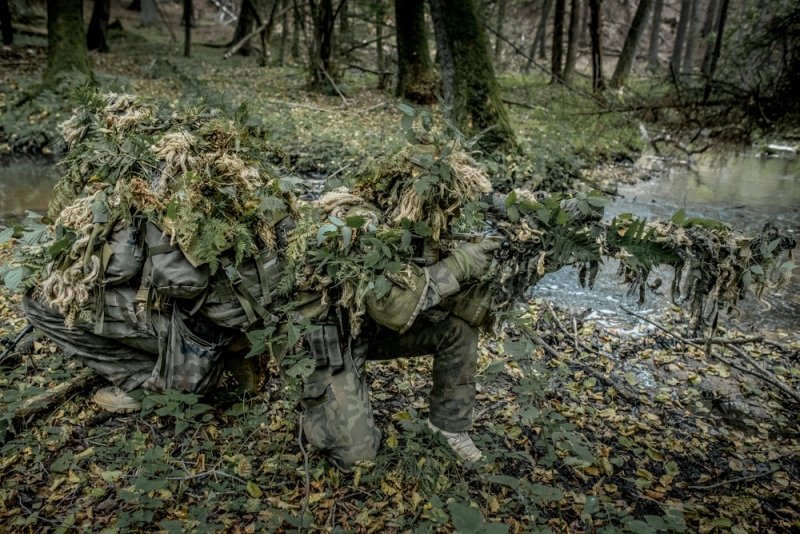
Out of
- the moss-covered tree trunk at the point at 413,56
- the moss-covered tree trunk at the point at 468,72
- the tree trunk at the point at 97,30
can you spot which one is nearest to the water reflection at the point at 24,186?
the moss-covered tree trunk at the point at 468,72

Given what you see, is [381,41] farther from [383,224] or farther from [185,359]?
[185,359]

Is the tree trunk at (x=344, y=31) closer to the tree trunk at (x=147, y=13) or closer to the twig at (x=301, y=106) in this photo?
the twig at (x=301, y=106)

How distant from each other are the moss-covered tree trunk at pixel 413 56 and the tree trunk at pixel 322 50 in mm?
1865

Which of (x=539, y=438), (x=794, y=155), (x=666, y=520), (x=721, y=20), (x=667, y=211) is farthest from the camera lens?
(x=794, y=155)

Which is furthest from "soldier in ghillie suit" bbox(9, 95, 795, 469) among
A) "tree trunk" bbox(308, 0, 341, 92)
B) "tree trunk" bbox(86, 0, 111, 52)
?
"tree trunk" bbox(86, 0, 111, 52)

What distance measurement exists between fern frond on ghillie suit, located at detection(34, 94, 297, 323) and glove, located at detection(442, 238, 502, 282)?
2.86ft

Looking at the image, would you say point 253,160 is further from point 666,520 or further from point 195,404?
point 666,520

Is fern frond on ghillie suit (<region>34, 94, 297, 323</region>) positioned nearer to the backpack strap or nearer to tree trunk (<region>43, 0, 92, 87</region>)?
the backpack strap

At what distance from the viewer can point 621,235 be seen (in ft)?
8.86

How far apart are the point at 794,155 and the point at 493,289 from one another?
14.2 meters

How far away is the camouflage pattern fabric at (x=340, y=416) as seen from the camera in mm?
2914

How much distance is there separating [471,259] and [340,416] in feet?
3.40

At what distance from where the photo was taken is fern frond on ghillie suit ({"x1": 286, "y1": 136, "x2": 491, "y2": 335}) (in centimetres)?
261

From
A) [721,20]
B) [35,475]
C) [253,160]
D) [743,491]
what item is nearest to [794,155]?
[721,20]
